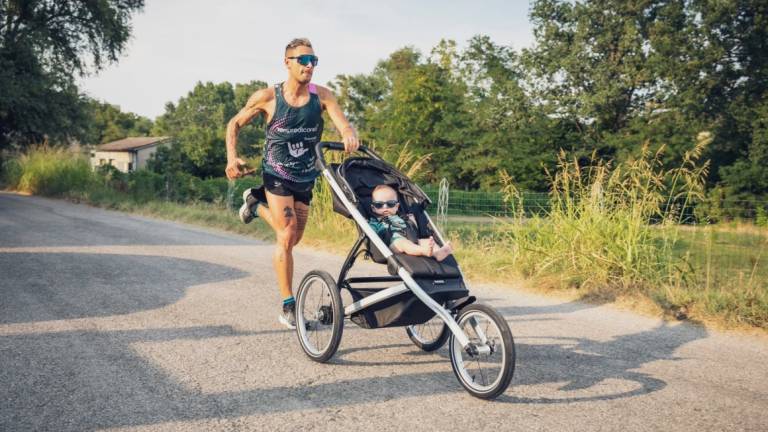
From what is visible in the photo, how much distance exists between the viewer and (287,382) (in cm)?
391

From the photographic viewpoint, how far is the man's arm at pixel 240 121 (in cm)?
484

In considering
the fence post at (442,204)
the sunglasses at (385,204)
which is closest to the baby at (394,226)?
the sunglasses at (385,204)

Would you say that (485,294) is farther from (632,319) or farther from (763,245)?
(763,245)

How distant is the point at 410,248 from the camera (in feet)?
13.4

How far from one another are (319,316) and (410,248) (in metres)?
0.92

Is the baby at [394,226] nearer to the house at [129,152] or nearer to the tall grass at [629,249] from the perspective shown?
the tall grass at [629,249]

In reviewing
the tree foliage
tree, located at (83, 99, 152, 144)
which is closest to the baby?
the tree foliage

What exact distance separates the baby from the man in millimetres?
583

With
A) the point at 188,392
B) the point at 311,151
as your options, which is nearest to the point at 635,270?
the point at 311,151

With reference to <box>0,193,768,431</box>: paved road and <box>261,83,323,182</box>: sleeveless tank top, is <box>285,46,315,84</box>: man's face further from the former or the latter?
<box>0,193,768,431</box>: paved road

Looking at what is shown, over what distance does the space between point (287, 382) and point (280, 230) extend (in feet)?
4.79

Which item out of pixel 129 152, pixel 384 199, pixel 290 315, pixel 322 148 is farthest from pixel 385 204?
pixel 129 152

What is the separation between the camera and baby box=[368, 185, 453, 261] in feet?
13.3

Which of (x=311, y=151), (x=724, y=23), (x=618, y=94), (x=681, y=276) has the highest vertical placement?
(x=724, y=23)
